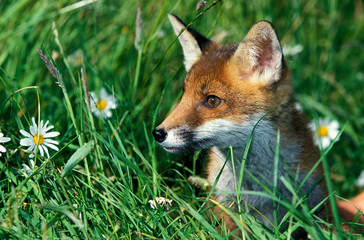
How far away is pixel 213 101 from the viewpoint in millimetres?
3037

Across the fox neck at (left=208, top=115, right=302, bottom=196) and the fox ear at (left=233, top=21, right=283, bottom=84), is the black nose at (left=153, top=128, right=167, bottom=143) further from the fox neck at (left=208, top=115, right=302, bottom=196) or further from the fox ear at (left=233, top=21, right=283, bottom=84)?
the fox ear at (left=233, top=21, right=283, bottom=84)

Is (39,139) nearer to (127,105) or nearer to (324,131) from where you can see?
(127,105)

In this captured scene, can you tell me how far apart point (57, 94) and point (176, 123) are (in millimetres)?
1333

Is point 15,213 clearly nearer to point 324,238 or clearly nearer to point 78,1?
point 324,238

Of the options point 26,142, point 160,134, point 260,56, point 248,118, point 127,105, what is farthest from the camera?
point 127,105

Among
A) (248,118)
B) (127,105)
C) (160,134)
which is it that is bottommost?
(248,118)

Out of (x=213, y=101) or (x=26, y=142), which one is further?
(x=213, y=101)

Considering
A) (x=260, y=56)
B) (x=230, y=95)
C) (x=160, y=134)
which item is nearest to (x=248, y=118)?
(x=230, y=95)

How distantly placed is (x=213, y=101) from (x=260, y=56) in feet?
1.68

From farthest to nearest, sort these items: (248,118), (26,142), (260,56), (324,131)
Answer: (324,131)
(260,56)
(248,118)
(26,142)

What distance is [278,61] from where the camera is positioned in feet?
9.78

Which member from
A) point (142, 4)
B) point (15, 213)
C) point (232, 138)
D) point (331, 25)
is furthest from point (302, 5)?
point (15, 213)

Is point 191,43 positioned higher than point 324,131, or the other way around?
point 191,43

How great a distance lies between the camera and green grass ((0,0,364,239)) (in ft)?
8.04
